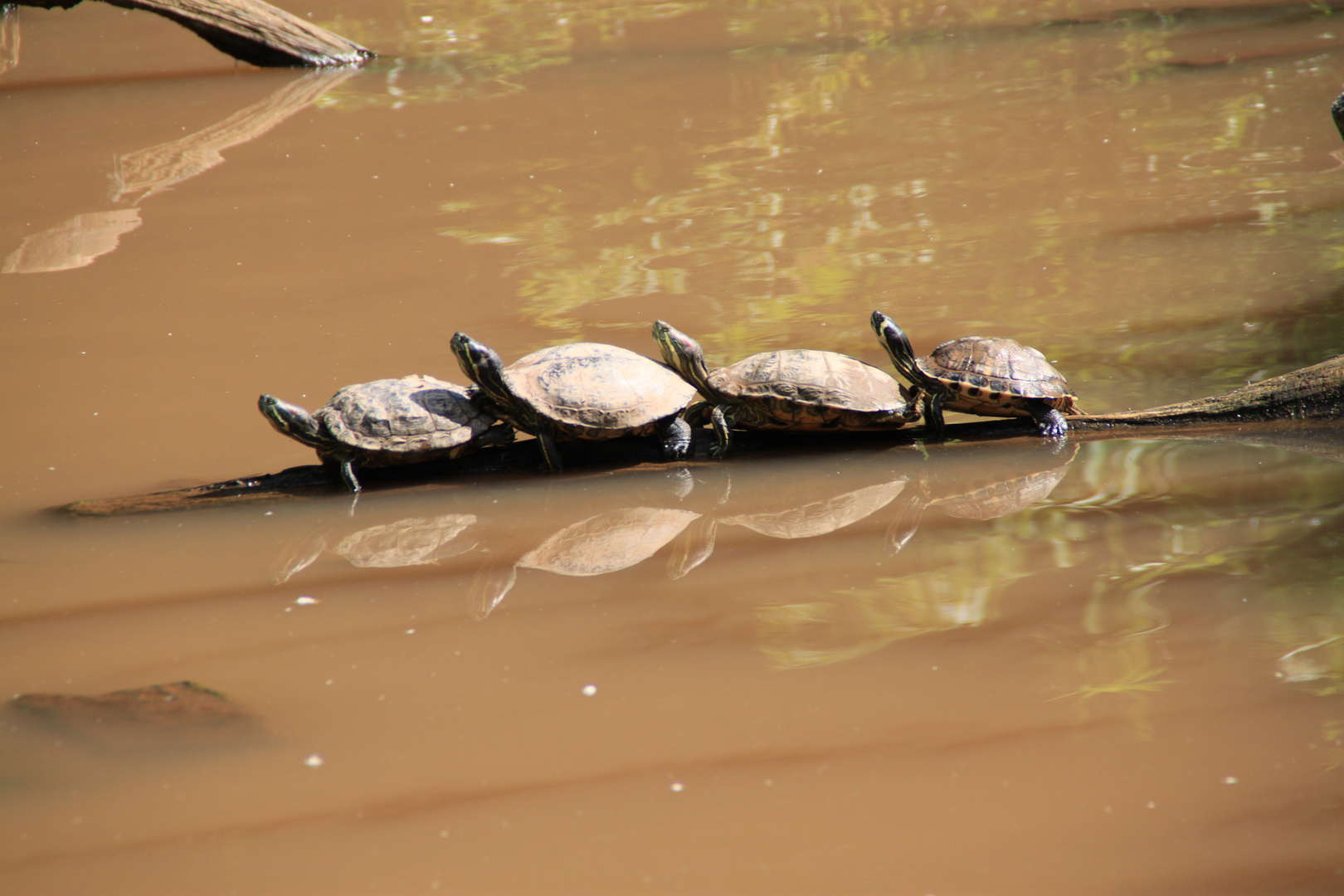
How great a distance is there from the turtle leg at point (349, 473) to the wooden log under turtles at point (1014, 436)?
94mm

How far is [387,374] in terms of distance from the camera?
526 cm

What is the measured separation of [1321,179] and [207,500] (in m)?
7.60

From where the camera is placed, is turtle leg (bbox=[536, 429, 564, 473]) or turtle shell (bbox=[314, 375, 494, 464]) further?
turtle leg (bbox=[536, 429, 564, 473])

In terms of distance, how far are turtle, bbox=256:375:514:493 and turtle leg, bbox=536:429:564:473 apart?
0.72 feet

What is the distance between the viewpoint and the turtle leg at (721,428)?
4.29 meters

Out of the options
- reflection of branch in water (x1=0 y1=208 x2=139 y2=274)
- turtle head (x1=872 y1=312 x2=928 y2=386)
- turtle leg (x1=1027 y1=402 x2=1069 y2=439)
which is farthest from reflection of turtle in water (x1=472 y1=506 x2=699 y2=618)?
reflection of branch in water (x1=0 y1=208 x2=139 y2=274)

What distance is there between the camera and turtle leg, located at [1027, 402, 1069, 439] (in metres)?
4.30

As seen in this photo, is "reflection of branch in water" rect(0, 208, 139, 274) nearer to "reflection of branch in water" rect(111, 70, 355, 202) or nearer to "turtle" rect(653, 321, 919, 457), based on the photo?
"reflection of branch in water" rect(111, 70, 355, 202)

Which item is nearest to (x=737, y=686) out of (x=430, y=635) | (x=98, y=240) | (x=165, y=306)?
(x=430, y=635)

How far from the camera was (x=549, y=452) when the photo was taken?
4.21m

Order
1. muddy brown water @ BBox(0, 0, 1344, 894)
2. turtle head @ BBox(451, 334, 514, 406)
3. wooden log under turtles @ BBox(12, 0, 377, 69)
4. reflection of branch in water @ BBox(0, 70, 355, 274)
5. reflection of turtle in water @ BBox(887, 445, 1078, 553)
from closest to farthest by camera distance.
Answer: muddy brown water @ BBox(0, 0, 1344, 894), reflection of turtle in water @ BBox(887, 445, 1078, 553), turtle head @ BBox(451, 334, 514, 406), reflection of branch in water @ BBox(0, 70, 355, 274), wooden log under turtles @ BBox(12, 0, 377, 69)

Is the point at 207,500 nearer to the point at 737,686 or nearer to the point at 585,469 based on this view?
the point at 585,469

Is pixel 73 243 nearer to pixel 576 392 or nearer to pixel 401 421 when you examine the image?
pixel 401 421

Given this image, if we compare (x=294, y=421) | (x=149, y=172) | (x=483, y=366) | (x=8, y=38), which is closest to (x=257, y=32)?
(x=149, y=172)
